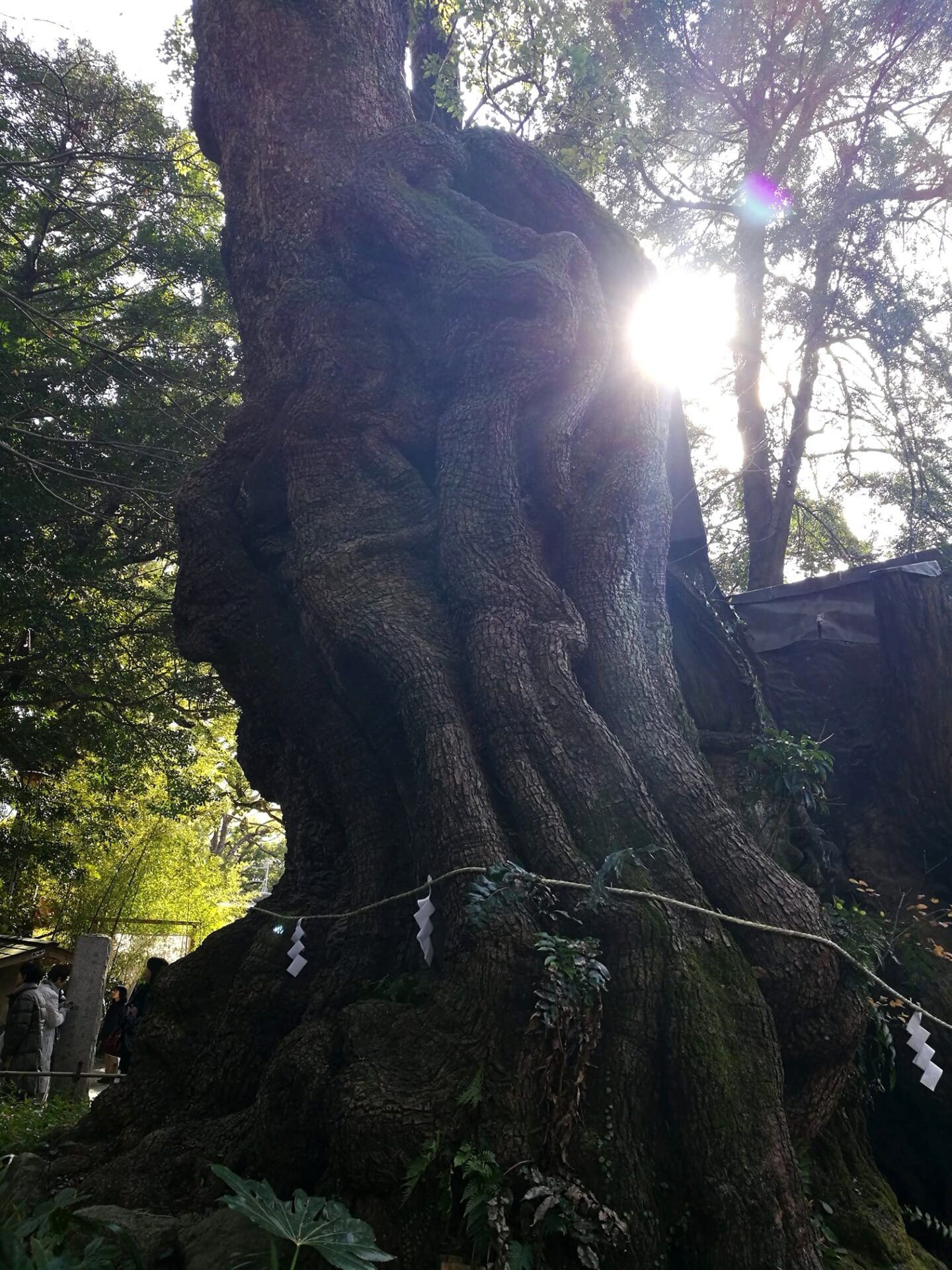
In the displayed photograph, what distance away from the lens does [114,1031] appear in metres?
9.78

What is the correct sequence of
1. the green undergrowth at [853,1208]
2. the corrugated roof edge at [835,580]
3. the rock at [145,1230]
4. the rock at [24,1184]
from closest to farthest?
the rock at [145,1230], the green undergrowth at [853,1208], the rock at [24,1184], the corrugated roof edge at [835,580]

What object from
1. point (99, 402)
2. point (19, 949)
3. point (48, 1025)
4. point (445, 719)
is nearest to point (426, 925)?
point (445, 719)

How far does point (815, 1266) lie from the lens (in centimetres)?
281

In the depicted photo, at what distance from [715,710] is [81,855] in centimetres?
1374

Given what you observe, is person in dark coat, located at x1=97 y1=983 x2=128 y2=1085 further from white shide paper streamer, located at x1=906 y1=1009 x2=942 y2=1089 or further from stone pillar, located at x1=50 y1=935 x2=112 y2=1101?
white shide paper streamer, located at x1=906 y1=1009 x2=942 y2=1089

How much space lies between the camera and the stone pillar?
9.21 m

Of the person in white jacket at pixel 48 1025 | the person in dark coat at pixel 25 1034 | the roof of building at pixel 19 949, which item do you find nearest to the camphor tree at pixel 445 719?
the person in dark coat at pixel 25 1034

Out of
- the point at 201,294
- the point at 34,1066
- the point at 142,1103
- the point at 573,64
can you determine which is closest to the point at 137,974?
the point at 34,1066

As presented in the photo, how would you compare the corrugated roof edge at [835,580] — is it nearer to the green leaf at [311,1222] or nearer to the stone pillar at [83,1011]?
the green leaf at [311,1222]

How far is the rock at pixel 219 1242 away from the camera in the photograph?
2.70m

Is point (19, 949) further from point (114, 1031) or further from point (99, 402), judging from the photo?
point (99, 402)

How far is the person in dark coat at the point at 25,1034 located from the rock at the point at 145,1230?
5301 millimetres

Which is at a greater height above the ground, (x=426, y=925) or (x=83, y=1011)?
(x=426, y=925)

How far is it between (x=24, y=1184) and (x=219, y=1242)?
1233mm
